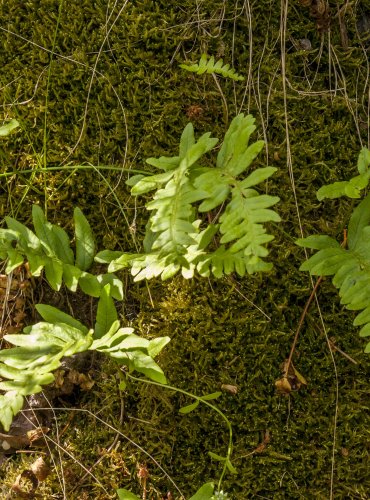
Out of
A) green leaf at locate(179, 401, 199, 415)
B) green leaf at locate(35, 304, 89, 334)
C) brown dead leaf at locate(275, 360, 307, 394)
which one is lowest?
green leaf at locate(179, 401, 199, 415)

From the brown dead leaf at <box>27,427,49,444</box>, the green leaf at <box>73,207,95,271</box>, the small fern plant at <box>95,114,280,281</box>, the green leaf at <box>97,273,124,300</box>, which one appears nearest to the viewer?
the small fern plant at <box>95,114,280,281</box>

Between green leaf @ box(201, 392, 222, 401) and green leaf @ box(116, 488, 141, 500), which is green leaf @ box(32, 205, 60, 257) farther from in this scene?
green leaf @ box(116, 488, 141, 500)

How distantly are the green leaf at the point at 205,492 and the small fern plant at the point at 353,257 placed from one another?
982mm

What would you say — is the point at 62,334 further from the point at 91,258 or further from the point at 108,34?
→ the point at 108,34

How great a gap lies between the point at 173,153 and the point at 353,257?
1.11m

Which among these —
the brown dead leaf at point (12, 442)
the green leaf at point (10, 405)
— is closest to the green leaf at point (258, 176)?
the green leaf at point (10, 405)

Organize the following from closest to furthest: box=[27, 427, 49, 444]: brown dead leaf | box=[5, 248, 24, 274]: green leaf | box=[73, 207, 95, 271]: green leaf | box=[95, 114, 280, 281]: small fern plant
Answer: box=[95, 114, 280, 281]: small fern plant, box=[5, 248, 24, 274]: green leaf, box=[73, 207, 95, 271]: green leaf, box=[27, 427, 49, 444]: brown dead leaf

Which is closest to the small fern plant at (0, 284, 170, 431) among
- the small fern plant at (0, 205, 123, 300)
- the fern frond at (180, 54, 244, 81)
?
the small fern plant at (0, 205, 123, 300)

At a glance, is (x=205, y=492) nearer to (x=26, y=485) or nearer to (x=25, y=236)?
(x=26, y=485)

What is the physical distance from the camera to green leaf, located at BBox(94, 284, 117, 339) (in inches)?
115

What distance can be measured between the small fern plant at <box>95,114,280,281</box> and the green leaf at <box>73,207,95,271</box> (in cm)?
34

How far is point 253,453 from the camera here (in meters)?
3.13

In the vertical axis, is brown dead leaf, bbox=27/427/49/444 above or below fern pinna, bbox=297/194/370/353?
below

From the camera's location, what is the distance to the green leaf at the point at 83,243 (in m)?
3.12
